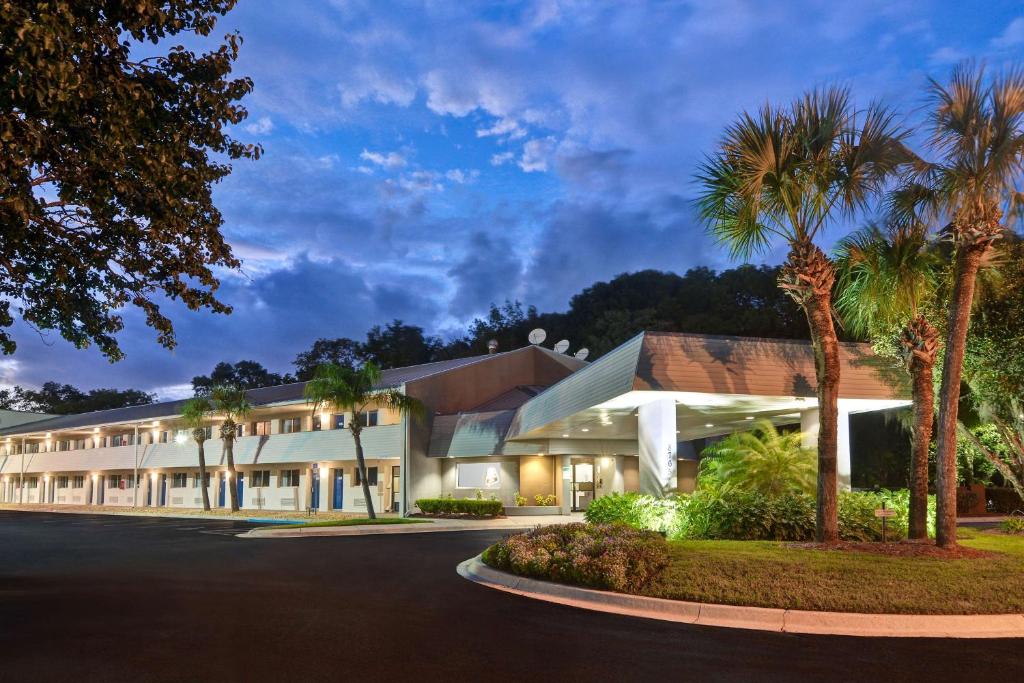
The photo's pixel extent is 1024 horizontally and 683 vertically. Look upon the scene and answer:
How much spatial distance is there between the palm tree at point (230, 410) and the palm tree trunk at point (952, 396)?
3857 cm

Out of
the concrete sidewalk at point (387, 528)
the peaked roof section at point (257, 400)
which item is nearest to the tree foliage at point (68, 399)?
the peaked roof section at point (257, 400)

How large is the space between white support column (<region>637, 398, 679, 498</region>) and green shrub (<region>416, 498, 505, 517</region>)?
15.9m

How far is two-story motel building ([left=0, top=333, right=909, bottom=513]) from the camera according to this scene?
19.0 metres

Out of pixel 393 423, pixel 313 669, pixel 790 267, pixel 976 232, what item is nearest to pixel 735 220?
pixel 790 267

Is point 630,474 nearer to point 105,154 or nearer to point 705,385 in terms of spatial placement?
point 705,385

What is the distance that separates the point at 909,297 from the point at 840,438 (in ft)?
17.9

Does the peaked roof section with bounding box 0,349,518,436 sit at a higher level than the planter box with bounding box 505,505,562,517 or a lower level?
higher

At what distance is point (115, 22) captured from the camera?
11.2m

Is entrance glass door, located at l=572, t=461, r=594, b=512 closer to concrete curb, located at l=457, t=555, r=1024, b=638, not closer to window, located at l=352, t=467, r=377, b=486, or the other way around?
window, located at l=352, t=467, r=377, b=486

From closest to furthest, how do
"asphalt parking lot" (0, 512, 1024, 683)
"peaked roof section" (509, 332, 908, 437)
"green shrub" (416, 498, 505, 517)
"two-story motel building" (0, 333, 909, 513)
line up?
"asphalt parking lot" (0, 512, 1024, 683)
"peaked roof section" (509, 332, 908, 437)
"two-story motel building" (0, 333, 909, 513)
"green shrub" (416, 498, 505, 517)

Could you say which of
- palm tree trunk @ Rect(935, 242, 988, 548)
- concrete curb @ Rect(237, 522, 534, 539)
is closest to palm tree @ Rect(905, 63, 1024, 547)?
palm tree trunk @ Rect(935, 242, 988, 548)

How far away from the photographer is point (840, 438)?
67.8 feet

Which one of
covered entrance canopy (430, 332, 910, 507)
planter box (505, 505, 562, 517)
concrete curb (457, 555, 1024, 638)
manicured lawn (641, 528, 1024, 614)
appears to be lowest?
planter box (505, 505, 562, 517)

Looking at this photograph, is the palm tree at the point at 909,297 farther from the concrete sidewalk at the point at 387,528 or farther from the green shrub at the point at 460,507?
the green shrub at the point at 460,507
